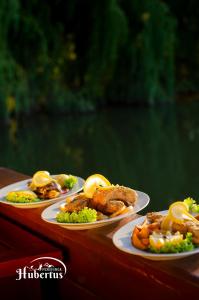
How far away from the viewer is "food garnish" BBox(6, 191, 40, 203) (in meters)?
1.65

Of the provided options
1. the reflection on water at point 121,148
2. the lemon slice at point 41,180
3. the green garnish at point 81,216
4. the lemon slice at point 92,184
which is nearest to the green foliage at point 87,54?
A: the reflection on water at point 121,148

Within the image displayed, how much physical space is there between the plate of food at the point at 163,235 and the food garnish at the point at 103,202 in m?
0.09

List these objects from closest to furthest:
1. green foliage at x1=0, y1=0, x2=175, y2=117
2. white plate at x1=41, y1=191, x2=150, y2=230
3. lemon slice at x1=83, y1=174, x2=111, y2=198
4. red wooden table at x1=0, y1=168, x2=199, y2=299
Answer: red wooden table at x1=0, y1=168, x2=199, y2=299
white plate at x1=41, y1=191, x2=150, y2=230
lemon slice at x1=83, y1=174, x2=111, y2=198
green foliage at x1=0, y1=0, x2=175, y2=117

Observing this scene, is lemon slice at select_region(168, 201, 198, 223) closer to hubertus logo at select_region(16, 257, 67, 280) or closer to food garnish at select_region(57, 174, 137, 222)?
food garnish at select_region(57, 174, 137, 222)

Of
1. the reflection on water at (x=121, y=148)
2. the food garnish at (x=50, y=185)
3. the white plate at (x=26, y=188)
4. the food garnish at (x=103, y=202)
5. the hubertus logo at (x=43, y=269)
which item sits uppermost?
the food garnish at (x=103, y=202)

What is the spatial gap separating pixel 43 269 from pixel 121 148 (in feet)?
16.9

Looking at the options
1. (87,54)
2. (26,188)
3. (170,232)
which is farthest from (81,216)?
(87,54)

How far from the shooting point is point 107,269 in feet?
4.38

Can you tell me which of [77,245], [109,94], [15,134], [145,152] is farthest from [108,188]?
[109,94]

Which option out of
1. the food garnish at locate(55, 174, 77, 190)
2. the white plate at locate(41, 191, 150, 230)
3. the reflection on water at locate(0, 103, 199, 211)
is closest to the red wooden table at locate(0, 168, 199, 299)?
the white plate at locate(41, 191, 150, 230)

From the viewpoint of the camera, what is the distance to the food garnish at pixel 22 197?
1.65 meters

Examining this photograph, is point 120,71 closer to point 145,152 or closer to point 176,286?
point 145,152

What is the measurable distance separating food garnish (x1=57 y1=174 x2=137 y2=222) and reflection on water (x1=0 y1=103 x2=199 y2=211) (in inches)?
96.8

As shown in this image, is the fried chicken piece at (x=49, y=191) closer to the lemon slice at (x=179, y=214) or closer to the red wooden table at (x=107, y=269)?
the red wooden table at (x=107, y=269)
